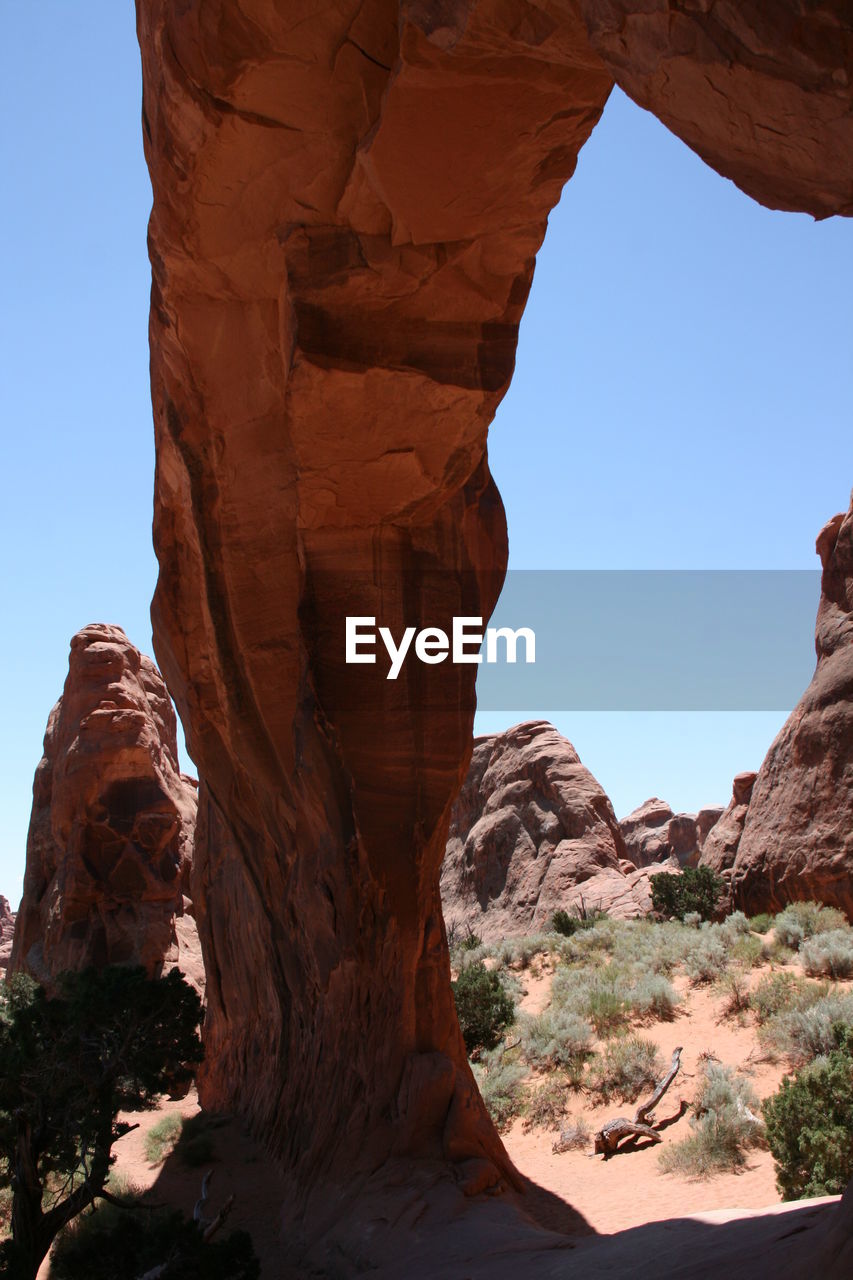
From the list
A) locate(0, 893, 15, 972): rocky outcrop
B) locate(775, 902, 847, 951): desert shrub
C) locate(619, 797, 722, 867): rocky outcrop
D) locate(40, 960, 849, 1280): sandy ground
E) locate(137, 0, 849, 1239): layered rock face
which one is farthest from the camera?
locate(0, 893, 15, 972): rocky outcrop

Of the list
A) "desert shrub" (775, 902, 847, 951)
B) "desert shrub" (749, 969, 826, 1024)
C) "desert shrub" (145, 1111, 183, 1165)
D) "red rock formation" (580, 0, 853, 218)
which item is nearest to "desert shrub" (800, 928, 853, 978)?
"desert shrub" (749, 969, 826, 1024)

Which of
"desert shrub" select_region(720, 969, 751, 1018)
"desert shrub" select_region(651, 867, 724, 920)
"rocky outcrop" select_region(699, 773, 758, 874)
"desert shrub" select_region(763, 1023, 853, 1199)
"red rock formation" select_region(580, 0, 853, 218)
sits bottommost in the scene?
"desert shrub" select_region(763, 1023, 853, 1199)

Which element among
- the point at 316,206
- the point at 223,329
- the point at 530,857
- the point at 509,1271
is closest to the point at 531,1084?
the point at 509,1271

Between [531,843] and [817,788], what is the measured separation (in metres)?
13.2

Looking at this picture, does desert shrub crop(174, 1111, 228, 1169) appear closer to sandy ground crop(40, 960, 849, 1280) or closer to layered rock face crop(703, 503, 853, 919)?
sandy ground crop(40, 960, 849, 1280)

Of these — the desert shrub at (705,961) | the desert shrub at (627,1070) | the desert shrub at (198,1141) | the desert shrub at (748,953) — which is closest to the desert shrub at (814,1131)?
the desert shrub at (627,1070)

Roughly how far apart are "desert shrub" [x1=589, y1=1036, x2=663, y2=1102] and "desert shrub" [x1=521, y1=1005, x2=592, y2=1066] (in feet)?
1.63

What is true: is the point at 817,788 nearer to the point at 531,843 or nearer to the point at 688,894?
the point at 688,894

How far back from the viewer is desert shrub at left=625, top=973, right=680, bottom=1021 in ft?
51.2

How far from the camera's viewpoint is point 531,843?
1298 inches

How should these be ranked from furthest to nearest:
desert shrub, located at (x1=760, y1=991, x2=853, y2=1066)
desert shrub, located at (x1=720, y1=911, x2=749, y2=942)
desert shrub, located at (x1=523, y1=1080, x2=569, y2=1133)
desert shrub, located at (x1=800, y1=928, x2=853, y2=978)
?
desert shrub, located at (x1=720, y1=911, x2=749, y2=942) → desert shrub, located at (x1=800, y1=928, x2=853, y2=978) → desert shrub, located at (x1=523, y1=1080, x2=569, y2=1133) → desert shrub, located at (x1=760, y1=991, x2=853, y2=1066)

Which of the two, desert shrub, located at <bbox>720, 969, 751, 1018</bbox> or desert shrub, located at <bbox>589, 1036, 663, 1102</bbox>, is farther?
desert shrub, located at <bbox>720, 969, 751, 1018</bbox>

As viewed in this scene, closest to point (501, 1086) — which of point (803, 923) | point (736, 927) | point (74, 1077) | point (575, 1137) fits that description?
point (575, 1137)

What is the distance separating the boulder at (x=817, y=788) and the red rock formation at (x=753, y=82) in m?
18.3
